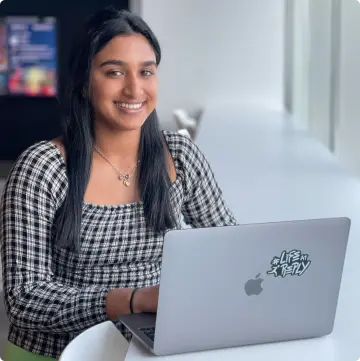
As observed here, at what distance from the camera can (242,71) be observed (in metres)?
7.33

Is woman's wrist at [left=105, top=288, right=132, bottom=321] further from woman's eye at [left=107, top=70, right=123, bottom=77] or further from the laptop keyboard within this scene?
woman's eye at [left=107, top=70, right=123, bottom=77]

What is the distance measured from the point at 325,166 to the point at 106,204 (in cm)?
229

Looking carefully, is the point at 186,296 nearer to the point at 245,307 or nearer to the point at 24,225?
the point at 245,307

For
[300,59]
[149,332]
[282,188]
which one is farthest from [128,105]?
[300,59]

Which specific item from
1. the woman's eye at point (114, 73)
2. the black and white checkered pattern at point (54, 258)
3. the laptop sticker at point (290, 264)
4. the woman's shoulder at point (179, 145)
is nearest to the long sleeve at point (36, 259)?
the black and white checkered pattern at point (54, 258)

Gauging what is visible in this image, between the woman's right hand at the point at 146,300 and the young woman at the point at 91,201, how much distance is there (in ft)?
0.30

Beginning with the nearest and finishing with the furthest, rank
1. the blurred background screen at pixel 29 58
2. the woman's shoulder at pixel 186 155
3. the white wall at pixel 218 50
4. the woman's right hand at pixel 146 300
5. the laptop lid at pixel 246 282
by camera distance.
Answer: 1. the laptop lid at pixel 246 282
2. the woman's right hand at pixel 146 300
3. the woman's shoulder at pixel 186 155
4. the white wall at pixel 218 50
5. the blurred background screen at pixel 29 58

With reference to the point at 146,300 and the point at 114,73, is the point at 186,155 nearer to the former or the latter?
the point at 114,73

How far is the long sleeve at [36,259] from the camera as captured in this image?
1.83 metres

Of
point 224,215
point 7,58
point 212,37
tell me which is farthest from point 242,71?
point 224,215

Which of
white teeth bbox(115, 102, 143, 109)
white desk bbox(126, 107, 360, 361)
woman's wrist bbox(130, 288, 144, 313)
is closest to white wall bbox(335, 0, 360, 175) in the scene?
white desk bbox(126, 107, 360, 361)

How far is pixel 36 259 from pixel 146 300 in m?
0.32

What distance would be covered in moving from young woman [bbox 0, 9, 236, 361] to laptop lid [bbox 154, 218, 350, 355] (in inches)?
13.9

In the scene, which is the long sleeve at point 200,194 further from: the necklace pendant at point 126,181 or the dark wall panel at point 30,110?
the dark wall panel at point 30,110
